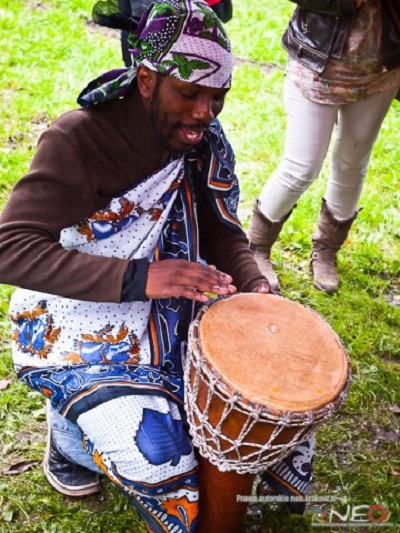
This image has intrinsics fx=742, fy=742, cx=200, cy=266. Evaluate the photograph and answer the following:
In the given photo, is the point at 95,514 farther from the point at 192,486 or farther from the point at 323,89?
the point at 323,89

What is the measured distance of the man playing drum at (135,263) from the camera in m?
2.12

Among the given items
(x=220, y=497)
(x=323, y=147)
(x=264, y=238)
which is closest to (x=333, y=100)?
(x=323, y=147)

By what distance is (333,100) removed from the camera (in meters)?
3.21

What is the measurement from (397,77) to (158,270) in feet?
5.66

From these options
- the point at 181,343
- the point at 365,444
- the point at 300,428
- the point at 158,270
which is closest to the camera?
the point at 300,428

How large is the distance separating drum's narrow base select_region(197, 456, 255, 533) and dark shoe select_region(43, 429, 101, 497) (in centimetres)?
51

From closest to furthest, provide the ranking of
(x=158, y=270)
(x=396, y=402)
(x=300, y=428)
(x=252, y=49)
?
(x=300, y=428)
(x=158, y=270)
(x=396, y=402)
(x=252, y=49)

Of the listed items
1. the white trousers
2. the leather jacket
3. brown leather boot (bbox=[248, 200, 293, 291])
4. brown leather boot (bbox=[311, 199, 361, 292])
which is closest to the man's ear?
the leather jacket

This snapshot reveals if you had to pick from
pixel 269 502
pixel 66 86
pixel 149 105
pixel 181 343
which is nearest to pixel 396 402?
pixel 269 502

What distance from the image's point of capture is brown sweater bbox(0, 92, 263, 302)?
2096mm

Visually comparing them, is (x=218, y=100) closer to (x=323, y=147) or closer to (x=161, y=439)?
(x=161, y=439)

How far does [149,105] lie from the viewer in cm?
224

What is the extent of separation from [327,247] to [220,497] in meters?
1.98

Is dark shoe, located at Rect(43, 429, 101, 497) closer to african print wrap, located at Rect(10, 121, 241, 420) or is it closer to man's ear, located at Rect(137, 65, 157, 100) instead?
african print wrap, located at Rect(10, 121, 241, 420)
